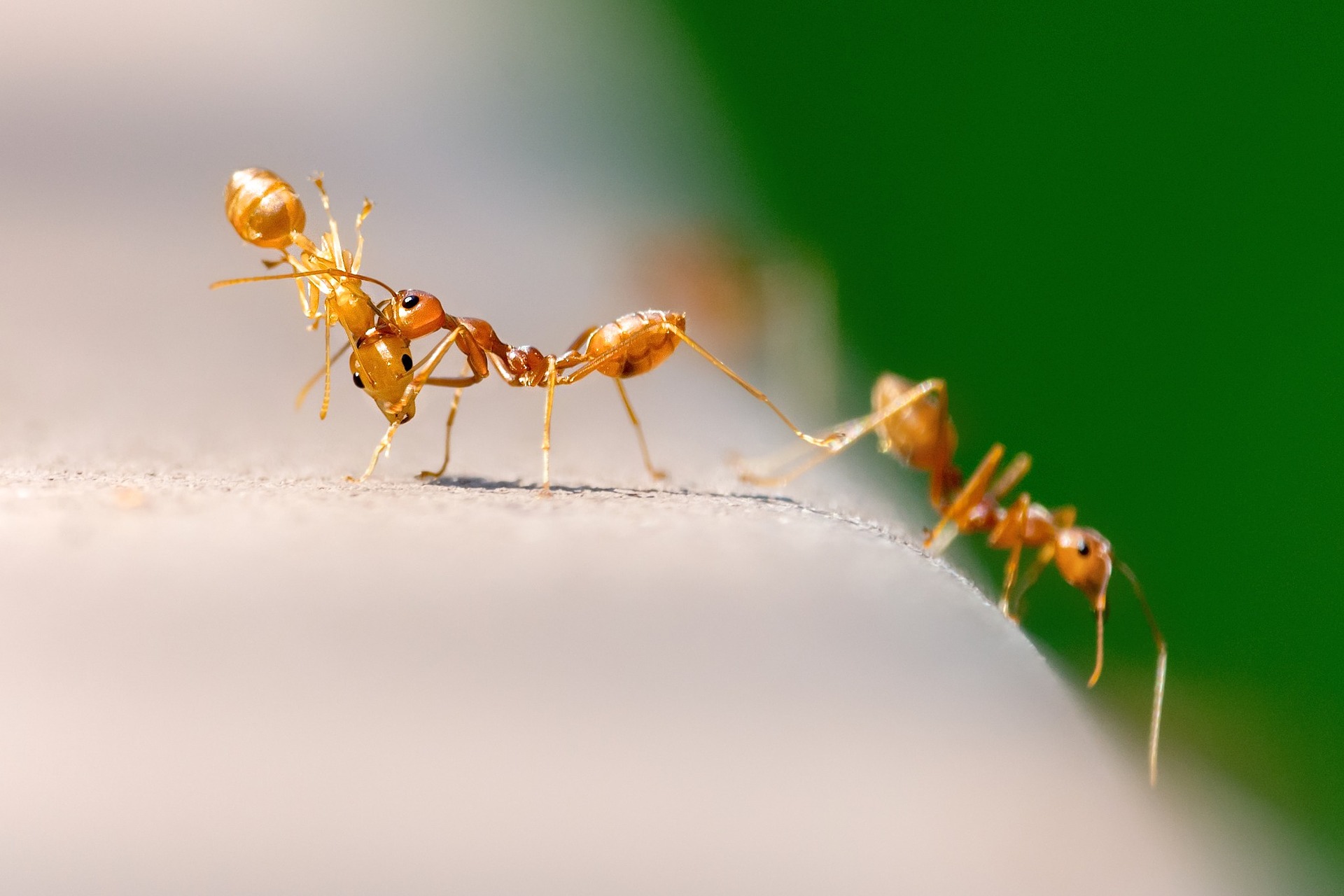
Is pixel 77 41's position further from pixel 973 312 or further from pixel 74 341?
pixel 973 312

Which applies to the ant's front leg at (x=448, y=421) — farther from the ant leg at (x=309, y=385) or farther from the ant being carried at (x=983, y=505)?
the ant being carried at (x=983, y=505)

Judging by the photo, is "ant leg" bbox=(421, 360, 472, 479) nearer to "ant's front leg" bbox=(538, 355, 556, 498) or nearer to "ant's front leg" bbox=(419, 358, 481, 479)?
"ant's front leg" bbox=(419, 358, 481, 479)

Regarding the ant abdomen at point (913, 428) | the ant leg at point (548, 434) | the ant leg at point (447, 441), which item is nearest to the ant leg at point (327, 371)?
the ant leg at point (447, 441)

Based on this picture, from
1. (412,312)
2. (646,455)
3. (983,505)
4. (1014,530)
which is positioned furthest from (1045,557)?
(412,312)

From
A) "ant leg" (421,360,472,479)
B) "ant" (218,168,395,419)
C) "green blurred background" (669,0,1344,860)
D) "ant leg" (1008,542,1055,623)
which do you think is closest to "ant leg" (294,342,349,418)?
"ant" (218,168,395,419)

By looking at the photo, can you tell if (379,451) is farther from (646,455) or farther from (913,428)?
(913,428)

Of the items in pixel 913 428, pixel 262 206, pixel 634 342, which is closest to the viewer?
pixel 262 206

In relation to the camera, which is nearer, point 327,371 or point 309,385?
point 327,371
